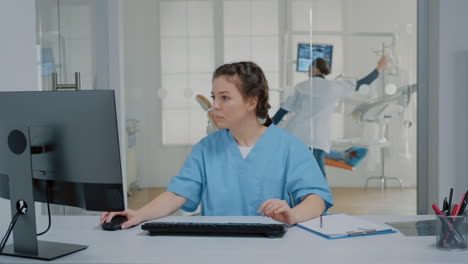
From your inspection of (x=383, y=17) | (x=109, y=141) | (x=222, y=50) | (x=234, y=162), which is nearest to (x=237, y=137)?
(x=234, y=162)

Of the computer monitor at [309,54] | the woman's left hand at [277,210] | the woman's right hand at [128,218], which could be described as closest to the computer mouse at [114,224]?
the woman's right hand at [128,218]

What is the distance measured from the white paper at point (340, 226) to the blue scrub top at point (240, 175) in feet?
0.84

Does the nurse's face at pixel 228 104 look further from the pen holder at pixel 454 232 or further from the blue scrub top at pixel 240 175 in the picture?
the pen holder at pixel 454 232

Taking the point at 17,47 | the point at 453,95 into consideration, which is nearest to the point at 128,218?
the point at 17,47

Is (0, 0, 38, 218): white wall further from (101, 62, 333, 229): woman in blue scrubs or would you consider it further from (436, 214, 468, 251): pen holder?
(436, 214, 468, 251): pen holder

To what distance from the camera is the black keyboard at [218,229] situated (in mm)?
Answer: 1518

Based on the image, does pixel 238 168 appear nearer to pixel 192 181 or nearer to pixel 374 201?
pixel 192 181

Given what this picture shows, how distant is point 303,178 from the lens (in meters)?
1.88

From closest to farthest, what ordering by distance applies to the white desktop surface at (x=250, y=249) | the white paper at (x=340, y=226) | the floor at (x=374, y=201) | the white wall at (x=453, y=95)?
the white desktop surface at (x=250, y=249) → the white paper at (x=340, y=226) → the white wall at (x=453, y=95) → the floor at (x=374, y=201)

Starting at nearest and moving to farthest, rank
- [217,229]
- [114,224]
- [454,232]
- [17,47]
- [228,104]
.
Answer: [454,232] < [217,229] < [114,224] < [228,104] < [17,47]

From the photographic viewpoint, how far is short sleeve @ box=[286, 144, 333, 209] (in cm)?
186

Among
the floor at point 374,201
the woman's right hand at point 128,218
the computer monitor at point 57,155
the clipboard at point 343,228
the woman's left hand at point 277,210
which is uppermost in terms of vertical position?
the computer monitor at point 57,155

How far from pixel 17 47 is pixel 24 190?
112 centimetres

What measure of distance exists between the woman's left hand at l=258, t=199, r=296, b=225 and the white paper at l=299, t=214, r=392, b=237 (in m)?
0.05
